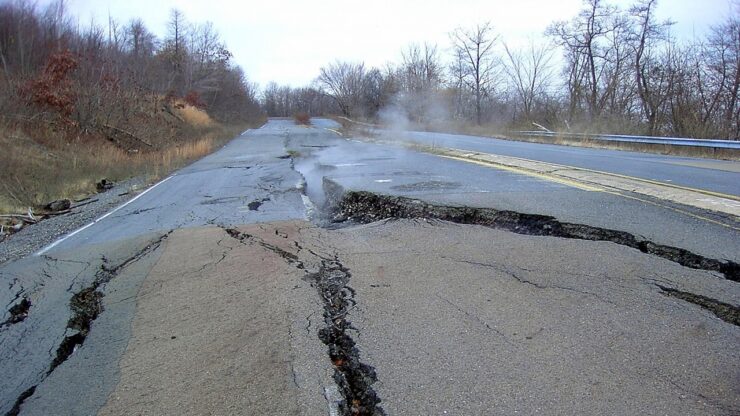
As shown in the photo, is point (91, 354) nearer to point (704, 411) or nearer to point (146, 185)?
point (704, 411)

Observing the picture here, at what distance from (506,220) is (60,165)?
13959 mm

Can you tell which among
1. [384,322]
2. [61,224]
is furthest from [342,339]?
[61,224]

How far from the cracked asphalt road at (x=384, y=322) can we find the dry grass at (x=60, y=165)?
20.1 ft

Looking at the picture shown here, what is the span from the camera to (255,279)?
14.4 ft

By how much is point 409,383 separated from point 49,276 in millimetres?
4428

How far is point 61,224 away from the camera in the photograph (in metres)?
8.57

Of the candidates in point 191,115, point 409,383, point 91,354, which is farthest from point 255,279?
point 191,115

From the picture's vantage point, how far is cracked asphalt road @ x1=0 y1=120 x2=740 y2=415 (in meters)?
2.52

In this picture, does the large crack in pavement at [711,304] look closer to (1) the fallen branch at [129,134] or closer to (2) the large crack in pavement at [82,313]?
(2) the large crack in pavement at [82,313]

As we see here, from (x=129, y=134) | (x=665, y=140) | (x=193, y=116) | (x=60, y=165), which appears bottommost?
(x=60, y=165)

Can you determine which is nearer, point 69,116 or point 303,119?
point 69,116

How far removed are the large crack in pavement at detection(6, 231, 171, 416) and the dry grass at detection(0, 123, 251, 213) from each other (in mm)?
6110

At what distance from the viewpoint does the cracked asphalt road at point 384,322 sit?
99.1 inches

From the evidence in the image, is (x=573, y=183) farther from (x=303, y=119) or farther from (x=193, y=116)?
(x=303, y=119)
